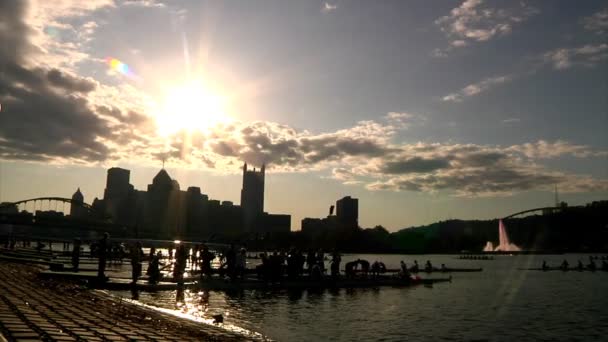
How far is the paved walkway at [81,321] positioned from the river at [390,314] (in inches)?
85.0

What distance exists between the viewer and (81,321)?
1285 cm

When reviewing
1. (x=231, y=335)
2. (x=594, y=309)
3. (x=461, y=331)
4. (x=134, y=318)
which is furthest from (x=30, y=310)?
(x=594, y=309)

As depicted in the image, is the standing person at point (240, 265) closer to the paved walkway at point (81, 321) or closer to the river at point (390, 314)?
the river at point (390, 314)

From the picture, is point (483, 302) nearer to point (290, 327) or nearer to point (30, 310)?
point (290, 327)

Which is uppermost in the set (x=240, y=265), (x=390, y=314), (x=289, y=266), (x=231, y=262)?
(x=231, y=262)

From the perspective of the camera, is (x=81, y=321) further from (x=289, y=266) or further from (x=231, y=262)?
(x=289, y=266)

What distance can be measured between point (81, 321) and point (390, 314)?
50.6 ft

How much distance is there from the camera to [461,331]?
66.1ft

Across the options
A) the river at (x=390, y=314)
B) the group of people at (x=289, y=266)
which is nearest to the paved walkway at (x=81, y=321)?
the river at (x=390, y=314)

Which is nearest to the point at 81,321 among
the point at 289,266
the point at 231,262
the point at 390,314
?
the point at 390,314

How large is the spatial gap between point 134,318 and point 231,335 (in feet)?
11.3

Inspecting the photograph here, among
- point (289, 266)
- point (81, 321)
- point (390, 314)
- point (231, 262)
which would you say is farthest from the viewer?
point (289, 266)

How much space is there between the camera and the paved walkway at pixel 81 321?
34.4 ft

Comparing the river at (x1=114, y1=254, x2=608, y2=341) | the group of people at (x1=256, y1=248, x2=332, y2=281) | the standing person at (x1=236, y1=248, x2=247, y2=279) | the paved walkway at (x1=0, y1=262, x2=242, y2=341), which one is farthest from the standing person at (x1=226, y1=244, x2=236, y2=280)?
the paved walkway at (x1=0, y1=262, x2=242, y2=341)
